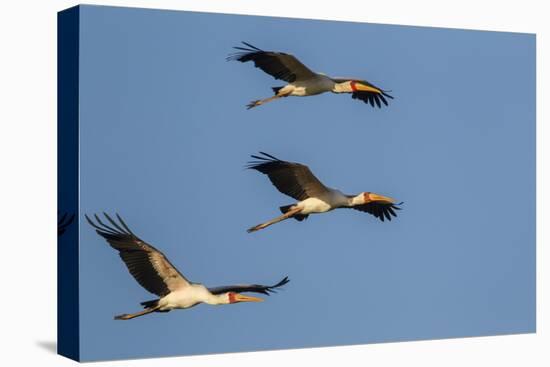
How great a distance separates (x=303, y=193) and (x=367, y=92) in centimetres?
77

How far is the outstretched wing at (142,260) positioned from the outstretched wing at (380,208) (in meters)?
1.30

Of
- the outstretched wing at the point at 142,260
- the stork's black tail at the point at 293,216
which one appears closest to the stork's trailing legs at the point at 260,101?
the stork's black tail at the point at 293,216

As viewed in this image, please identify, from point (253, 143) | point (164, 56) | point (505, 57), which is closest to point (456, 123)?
point (505, 57)

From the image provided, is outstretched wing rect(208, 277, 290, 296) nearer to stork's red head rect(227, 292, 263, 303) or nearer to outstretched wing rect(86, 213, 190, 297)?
stork's red head rect(227, 292, 263, 303)

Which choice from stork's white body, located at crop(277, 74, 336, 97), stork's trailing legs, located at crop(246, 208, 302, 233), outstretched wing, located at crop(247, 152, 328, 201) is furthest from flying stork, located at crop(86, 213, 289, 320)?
stork's white body, located at crop(277, 74, 336, 97)

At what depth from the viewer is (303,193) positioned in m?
8.70

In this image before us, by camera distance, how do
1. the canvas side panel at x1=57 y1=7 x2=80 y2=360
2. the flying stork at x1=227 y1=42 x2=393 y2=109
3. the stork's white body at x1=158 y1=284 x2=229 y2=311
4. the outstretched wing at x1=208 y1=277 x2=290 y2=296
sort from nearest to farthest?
the canvas side panel at x1=57 y1=7 x2=80 y2=360 → the stork's white body at x1=158 y1=284 x2=229 y2=311 → the outstretched wing at x1=208 y1=277 x2=290 y2=296 → the flying stork at x1=227 y1=42 x2=393 y2=109

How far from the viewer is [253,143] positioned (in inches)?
335

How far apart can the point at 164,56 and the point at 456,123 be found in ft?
6.90

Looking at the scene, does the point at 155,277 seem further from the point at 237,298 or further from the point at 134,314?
the point at 237,298

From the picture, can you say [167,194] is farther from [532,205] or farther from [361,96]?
[532,205]

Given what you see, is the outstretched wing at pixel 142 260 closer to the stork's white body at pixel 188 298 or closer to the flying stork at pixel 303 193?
the stork's white body at pixel 188 298

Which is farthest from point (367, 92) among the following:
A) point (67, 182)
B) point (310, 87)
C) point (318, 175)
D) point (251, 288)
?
point (67, 182)

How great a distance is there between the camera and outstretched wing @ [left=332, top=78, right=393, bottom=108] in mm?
8797
